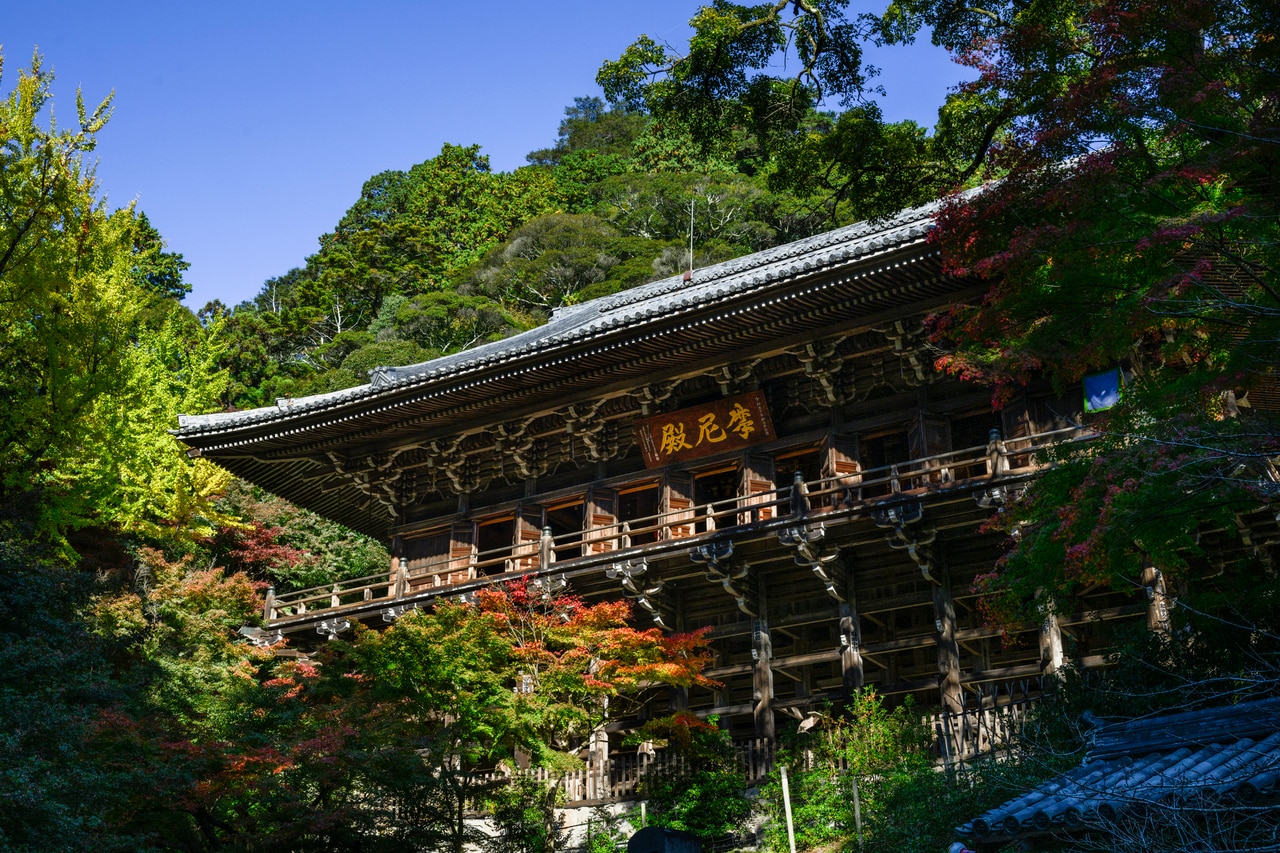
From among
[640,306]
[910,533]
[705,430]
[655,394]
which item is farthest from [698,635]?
[640,306]

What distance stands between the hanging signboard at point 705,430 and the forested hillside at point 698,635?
330cm

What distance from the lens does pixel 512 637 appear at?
1534cm

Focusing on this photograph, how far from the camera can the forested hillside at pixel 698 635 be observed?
28.9ft

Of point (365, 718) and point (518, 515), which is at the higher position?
point (518, 515)

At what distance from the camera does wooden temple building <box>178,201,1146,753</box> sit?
15977 mm

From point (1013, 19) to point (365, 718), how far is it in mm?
10429

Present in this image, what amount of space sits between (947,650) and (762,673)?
2.69 meters

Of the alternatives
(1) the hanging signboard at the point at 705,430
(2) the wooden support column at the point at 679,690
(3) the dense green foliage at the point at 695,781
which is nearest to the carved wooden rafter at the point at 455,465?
(1) the hanging signboard at the point at 705,430

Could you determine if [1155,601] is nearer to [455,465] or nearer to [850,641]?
[850,641]

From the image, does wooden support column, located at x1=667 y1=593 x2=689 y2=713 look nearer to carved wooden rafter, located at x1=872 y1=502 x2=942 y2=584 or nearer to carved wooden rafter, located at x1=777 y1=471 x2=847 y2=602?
carved wooden rafter, located at x1=777 y1=471 x2=847 y2=602

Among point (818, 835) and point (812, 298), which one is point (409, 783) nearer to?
point (818, 835)

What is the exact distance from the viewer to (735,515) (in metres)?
18.6

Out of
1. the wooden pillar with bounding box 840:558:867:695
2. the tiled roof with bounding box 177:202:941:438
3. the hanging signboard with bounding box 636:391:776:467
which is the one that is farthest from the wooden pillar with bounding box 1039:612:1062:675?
the tiled roof with bounding box 177:202:941:438

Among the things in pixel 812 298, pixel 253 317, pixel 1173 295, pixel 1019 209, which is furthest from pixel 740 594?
pixel 253 317
